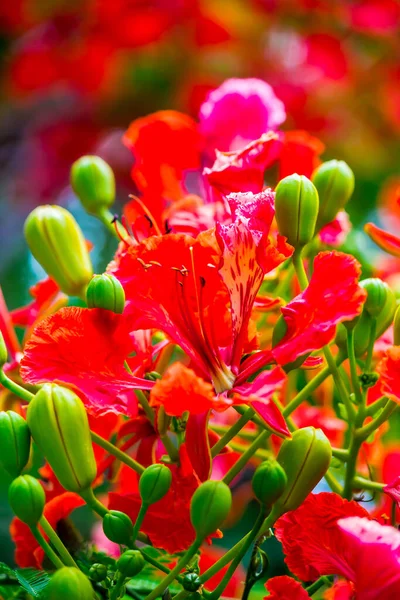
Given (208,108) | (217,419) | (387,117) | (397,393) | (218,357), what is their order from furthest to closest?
(387,117) < (217,419) < (208,108) < (218,357) < (397,393)

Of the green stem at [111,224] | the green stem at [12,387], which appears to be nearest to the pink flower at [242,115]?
the green stem at [111,224]

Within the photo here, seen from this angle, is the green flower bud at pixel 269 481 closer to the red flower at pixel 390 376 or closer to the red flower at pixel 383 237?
the red flower at pixel 390 376

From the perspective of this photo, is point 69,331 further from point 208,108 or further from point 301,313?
point 208,108

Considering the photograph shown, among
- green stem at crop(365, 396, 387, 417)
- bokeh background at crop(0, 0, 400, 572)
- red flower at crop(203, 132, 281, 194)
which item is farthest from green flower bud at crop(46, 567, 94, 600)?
bokeh background at crop(0, 0, 400, 572)

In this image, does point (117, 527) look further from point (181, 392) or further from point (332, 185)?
point (332, 185)

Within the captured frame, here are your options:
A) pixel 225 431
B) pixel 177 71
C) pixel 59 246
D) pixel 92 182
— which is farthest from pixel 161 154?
pixel 177 71

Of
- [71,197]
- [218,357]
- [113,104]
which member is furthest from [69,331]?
[113,104]

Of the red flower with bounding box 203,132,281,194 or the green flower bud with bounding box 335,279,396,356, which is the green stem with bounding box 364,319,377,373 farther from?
the red flower with bounding box 203,132,281,194
